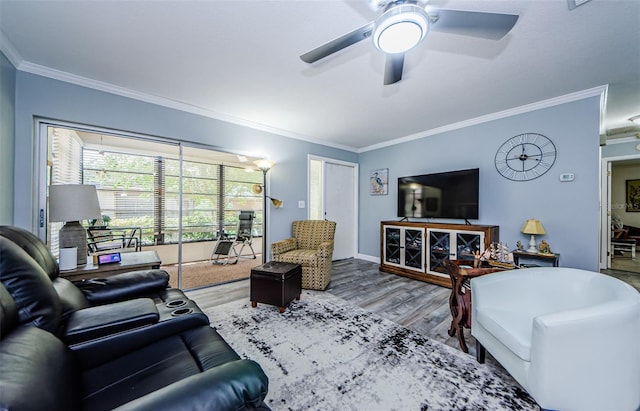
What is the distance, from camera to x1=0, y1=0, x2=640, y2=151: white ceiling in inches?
65.4

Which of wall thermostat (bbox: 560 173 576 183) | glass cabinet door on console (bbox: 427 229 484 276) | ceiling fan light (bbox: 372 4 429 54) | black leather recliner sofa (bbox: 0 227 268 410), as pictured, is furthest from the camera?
glass cabinet door on console (bbox: 427 229 484 276)

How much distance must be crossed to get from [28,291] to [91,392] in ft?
1.56

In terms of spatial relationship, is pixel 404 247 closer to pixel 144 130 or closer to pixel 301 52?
pixel 301 52

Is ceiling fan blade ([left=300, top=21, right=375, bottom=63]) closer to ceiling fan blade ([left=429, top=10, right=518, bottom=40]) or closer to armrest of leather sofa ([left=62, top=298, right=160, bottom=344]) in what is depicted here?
ceiling fan blade ([left=429, top=10, right=518, bottom=40])

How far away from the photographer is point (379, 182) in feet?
16.2

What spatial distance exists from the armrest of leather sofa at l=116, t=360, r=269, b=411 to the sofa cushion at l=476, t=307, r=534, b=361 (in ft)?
A: 4.63

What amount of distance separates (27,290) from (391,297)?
305cm

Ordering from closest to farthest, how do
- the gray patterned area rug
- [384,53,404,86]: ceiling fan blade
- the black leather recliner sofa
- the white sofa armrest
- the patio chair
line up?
the black leather recliner sofa, the white sofa armrest, the gray patterned area rug, [384,53,404,86]: ceiling fan blade, the patio chair

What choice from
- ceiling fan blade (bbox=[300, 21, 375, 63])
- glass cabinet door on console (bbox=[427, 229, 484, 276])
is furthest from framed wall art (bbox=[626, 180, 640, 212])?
ceiling fan blade (bbox=[300, 21, 375, 63])

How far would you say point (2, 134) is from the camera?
202 centimetres

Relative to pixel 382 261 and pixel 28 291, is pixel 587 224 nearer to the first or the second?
pixel 382 261

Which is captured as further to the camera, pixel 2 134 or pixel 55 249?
pixel 55 249


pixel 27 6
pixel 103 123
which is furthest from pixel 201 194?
pixel 27 6

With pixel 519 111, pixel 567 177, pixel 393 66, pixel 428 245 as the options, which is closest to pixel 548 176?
pixel 567 177
